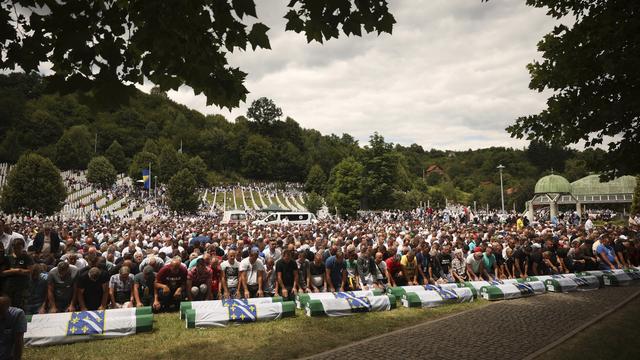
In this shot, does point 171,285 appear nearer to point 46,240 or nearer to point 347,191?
point 46,240

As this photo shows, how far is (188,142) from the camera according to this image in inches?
4946

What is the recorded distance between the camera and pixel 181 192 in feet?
199

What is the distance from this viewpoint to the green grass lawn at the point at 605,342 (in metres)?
6.70

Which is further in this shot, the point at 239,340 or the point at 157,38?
the point at 239,340

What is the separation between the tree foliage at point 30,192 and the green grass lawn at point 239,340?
5318cm

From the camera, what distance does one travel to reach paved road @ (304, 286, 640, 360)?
22.8 ft

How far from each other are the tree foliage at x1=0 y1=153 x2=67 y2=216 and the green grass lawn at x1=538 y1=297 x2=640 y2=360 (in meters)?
59.8

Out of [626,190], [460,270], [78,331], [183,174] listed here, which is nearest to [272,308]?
[78,331]

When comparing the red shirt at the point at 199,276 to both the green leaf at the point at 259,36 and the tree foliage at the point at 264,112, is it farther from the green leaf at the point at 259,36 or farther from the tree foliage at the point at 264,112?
the tree foliage at the point at 264,112

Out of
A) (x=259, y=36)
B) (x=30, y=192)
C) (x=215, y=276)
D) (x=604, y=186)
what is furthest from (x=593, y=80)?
(x=604, y=186)

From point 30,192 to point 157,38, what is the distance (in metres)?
59.2

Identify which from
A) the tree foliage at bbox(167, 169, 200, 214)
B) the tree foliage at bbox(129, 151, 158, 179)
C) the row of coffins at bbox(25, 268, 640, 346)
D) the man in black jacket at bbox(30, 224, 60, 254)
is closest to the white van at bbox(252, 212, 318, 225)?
the man in black jacket at bbox(30, 224, 60, 254)

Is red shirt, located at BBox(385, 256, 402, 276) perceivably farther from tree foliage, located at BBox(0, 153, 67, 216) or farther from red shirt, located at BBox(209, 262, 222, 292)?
tree foliage, located at BBox(0, 153, 67, 216)

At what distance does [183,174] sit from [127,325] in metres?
55.3
